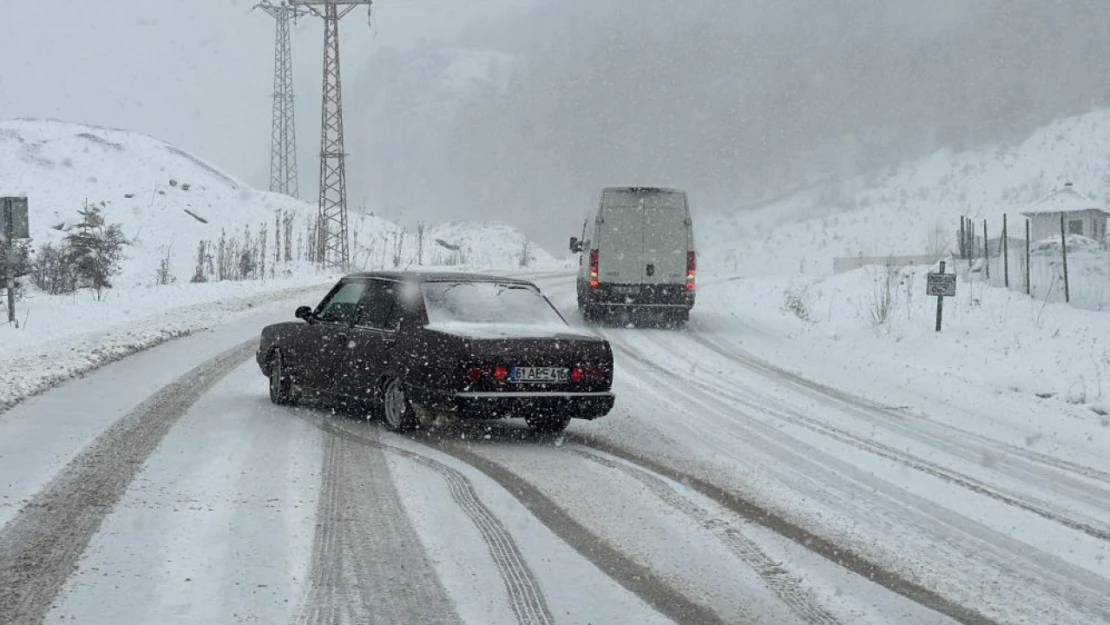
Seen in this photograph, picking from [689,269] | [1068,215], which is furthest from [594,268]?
[1068,215]

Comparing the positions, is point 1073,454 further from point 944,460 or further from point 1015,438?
point 944,460

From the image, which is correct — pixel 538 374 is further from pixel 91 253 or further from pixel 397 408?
pixel 91 253

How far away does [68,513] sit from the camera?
6043 millimetres

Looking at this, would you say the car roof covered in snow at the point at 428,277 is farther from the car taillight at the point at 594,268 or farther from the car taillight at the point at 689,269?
the car taillight at the point at 689,269

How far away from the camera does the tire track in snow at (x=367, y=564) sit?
4.49m

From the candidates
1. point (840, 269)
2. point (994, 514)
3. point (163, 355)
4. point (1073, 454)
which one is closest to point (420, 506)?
point (994, 514)

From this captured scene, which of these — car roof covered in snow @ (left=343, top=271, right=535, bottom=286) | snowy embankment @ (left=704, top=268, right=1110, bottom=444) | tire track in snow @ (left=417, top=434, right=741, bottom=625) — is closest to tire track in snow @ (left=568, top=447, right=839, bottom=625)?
tire track in snow @ (left=417, top=434, right=741, bottom=625)

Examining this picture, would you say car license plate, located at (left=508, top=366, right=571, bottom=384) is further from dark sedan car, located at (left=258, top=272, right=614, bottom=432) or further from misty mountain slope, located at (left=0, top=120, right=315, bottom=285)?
misty mountain slope, located at (left=0, top=120, right=315, bottom=285)

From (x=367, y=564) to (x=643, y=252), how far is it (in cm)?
1632

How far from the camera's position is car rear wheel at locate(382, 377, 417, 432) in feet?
29.8

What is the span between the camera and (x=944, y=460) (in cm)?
867

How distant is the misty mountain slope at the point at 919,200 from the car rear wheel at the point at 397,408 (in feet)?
143

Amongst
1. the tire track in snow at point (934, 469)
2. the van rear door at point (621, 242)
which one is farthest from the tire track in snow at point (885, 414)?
the van rear door at point (621, 242)

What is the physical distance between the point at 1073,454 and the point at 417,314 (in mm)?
5829
